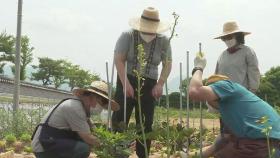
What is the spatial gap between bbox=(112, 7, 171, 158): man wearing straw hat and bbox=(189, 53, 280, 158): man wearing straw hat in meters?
0.94

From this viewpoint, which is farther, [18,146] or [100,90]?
[18,146]

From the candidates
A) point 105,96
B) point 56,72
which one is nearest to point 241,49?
point 105,96

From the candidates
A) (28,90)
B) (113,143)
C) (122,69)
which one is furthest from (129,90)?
(28,90)

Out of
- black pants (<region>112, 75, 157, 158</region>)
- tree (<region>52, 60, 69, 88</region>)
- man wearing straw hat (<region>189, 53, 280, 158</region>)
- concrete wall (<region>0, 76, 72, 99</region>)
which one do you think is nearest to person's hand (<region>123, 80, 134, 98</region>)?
black pants (<region>112, 75, 157, 158</region>)

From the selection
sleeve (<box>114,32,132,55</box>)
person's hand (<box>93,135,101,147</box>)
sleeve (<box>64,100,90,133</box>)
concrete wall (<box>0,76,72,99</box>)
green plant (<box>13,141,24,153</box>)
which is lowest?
green plant (<box>13,141,24,153</box>)

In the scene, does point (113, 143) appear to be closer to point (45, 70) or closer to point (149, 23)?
point (149, 23)

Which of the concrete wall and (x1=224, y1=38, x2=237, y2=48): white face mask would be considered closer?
(x1=224, y1=38, x2=237, y2=48): white face mask

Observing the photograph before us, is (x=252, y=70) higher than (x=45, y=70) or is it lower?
lower

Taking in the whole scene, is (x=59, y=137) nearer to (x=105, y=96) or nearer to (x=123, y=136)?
(x=105, y=96)

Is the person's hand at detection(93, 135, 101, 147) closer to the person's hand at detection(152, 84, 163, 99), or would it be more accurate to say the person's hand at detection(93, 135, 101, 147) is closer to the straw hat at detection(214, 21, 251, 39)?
the person's hand at detection(152, 84, 163, 99)

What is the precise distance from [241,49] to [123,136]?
1.80 m

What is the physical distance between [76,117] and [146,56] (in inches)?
29.4

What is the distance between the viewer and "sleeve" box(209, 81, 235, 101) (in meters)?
2.85

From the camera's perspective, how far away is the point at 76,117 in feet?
11.5
